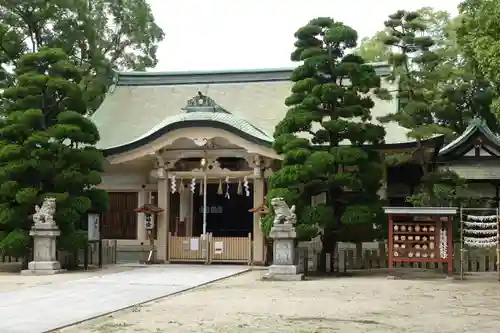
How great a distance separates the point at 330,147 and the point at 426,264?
4.67m

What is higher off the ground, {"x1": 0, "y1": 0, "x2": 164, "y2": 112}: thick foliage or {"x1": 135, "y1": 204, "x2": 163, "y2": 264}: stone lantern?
{"x1": 0, "y1": 0, "x2": 164, "y2": 112}: thick foliage

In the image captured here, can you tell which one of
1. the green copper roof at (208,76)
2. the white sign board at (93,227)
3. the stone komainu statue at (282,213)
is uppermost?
the green copper roof at (208,76)

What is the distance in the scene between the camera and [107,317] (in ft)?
31.8

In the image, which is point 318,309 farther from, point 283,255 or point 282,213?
point 282,213

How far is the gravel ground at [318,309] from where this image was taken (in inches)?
344

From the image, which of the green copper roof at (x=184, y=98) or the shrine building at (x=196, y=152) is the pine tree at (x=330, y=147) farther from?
the green copper roof at (x=184, y=98)

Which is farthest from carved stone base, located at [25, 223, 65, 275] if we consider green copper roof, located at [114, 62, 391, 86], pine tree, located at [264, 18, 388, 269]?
green copper roof, located at [114, 62, 391, 86]

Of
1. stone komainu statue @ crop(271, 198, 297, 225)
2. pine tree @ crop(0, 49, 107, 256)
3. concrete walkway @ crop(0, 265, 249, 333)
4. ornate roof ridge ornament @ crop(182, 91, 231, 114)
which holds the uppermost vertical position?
ornate roof ridge ornament @ crop(182, 91, 231, 114)

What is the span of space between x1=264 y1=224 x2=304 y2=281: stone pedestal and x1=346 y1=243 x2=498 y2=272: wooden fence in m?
2.27

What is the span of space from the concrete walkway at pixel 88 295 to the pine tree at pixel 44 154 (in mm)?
2662

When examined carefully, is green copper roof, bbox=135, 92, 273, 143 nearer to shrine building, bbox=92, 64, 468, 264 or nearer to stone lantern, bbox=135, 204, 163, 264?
shrine building, bbox=92, 64, 468, 264

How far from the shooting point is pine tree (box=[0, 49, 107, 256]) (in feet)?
56.6

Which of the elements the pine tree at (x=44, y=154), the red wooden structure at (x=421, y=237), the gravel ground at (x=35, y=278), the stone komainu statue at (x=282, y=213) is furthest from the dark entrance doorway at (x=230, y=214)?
the red wooden structure at (x=421, y=237)

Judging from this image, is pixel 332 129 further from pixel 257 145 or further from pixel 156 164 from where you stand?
pixel 156 164
